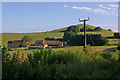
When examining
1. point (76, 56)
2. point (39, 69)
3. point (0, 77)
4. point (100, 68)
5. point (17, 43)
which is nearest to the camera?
point (0, 77)

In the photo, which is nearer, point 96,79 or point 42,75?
point 42,75

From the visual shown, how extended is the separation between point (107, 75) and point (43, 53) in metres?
3.99

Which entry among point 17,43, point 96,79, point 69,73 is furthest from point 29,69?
point 17,43

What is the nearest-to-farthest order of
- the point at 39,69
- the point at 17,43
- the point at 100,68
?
the point at 39,69
the point at 100,68
the point at 17,43

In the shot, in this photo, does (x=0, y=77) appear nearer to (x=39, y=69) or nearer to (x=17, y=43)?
(x=39, y=69)

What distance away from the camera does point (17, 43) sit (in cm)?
10712

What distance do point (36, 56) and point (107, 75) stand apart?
416 centimetres

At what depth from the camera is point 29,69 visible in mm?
7094

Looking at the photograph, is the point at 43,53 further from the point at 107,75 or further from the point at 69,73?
the point at 107,75

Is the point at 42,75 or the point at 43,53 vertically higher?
the point at 43,53

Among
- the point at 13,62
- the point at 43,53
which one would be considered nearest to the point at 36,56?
the point at 43,53

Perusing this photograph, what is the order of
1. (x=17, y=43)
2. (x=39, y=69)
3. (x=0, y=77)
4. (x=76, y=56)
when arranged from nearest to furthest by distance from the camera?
(x=0, y=77), (x=39, y=69), (x=76, y=56), (x=17, y=43)

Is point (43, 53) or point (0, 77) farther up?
point (43, 53)

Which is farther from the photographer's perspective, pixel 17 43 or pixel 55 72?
pixel 17 43
